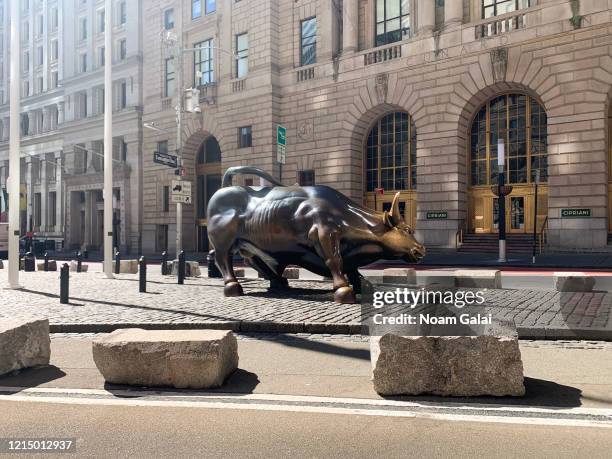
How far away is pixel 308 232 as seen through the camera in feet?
32.6

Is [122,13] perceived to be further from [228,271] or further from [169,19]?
[228,271]

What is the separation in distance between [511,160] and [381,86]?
7732 millimetres

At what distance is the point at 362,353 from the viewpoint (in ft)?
21.4

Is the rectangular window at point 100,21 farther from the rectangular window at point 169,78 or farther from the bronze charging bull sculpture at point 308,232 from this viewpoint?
the bronze charging bull sculpture at point 308,232

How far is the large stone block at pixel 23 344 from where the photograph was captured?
557 cm

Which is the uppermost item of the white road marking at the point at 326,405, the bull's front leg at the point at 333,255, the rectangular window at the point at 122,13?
the rectangular window at the point at 122,13

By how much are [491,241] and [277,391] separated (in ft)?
77.1

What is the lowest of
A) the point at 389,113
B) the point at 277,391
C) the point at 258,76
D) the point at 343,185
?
the point at 277,391

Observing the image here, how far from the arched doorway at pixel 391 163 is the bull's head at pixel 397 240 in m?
19.5

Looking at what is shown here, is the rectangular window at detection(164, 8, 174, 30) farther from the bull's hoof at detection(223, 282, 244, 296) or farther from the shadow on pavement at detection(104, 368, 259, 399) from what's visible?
the shadow on pavement at detection(104, 368, 259, 399)

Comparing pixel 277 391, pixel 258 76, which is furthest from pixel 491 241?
pixel 277 391

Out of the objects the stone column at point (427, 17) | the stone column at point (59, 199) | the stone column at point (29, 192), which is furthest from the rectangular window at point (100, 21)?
the stone column at point (427, 17)

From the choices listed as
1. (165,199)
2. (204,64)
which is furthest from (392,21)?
(165,199)

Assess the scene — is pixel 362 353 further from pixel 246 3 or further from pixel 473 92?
pixel 246 3
